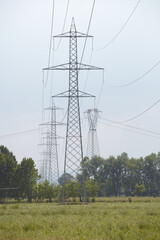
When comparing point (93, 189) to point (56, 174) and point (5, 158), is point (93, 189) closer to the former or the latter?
point (56, 174)

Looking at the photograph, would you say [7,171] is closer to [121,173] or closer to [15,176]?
[15,176]

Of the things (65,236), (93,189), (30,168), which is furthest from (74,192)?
(65,236)

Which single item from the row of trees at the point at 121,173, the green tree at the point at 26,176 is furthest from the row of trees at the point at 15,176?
the row of trees at the point at 121,173

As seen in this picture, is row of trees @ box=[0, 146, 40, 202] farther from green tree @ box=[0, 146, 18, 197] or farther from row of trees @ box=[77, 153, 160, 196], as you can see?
row of trees @ box=[77, 153, 160, 196]

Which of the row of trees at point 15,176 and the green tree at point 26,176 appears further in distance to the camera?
the green tree at point 26,176

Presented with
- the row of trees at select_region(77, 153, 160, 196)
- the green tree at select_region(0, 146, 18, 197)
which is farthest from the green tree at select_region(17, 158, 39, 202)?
the row of trees at select_region(77, 153, 160, 196)

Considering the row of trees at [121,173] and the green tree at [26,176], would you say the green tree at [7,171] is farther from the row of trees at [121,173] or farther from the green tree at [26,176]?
the row of trees at [121,173]

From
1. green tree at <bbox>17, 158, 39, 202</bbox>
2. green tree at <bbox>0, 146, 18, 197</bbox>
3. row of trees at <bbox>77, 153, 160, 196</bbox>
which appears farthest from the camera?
row of trees at <bbox>77, 153, 160, 196</bbox>

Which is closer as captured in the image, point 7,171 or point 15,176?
point 7,171

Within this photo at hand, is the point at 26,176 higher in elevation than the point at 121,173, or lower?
lower

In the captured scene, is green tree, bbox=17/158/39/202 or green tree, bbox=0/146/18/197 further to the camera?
green tree, bbox=17/158/39/202

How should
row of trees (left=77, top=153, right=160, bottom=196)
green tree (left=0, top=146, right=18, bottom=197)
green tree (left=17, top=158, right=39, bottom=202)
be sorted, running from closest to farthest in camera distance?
green tree (left=0, top=146, right=18, bottom=197) → green tree (left=17, top=158, right=39, bottom=202) → row of trees (left=77, top=153, right=160, bottom=196)

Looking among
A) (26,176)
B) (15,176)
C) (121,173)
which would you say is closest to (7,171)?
(15,176)

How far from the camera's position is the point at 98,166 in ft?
416
